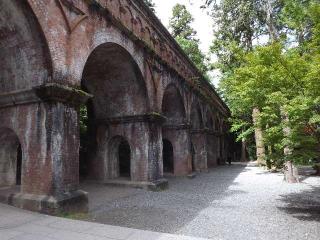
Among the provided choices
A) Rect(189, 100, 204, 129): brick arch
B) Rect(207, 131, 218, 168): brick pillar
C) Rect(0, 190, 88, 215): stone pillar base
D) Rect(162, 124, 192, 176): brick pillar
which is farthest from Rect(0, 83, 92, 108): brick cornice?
Rect(207, 131, 218, 168): brick pillar

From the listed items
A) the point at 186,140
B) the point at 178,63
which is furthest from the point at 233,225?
the point at 178,63

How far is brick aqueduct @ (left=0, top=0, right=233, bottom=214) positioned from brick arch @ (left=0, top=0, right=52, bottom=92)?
23 mm

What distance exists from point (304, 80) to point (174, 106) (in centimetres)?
1137

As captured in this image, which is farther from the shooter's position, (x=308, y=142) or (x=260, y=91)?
(x=260, y=91)

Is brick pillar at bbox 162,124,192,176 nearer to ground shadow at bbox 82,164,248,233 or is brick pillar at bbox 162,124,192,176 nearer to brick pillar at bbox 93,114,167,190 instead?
ground shadow at bbox 82,164,248,233

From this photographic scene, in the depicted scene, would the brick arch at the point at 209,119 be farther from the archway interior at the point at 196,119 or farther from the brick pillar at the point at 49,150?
the brick pillar at the point at 49,150

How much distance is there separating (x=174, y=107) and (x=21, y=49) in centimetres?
1127

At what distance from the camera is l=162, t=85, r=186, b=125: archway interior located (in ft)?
56.2

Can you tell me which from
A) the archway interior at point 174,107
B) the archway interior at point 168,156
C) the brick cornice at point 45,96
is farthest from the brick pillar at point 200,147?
the brick cornice at point 45,96

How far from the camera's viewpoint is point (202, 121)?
71.5ft

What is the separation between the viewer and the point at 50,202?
254 inches

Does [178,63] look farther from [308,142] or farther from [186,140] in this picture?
[308,142]

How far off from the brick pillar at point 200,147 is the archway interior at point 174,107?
390cm

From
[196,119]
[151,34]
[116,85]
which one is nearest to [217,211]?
[116,85]
